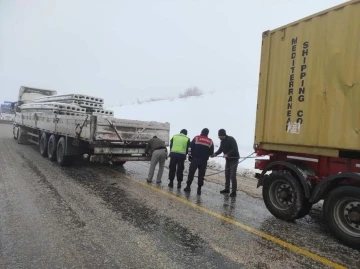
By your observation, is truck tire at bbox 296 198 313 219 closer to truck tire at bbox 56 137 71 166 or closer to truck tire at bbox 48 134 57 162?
truck tire at bbox 56 137 71 166

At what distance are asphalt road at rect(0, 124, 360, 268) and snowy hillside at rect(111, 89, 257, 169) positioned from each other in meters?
10.8

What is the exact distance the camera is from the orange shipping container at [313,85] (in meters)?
4.41

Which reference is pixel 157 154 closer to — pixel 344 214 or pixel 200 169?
pixel 200 169

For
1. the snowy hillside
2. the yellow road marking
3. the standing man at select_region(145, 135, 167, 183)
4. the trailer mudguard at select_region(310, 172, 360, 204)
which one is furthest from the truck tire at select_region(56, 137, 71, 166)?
the snowy hillside

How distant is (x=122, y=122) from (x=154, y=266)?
19.3 feet

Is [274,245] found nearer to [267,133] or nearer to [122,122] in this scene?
[267,133]

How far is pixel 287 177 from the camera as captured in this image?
5250 mm

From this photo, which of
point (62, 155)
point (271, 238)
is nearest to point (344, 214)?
point (271, 238)

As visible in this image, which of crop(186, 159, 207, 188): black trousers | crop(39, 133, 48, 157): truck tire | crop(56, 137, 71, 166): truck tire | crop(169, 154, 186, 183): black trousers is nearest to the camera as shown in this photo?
crop(186, 159, 207, 188): black trousers

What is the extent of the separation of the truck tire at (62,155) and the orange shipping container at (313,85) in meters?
6.20

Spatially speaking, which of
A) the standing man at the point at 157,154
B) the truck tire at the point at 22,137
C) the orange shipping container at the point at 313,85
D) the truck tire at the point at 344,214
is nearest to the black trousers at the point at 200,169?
the standing man at the point at 157,154

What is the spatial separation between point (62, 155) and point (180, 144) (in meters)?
4.12

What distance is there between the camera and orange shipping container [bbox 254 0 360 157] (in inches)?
174

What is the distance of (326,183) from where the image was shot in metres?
4.56
